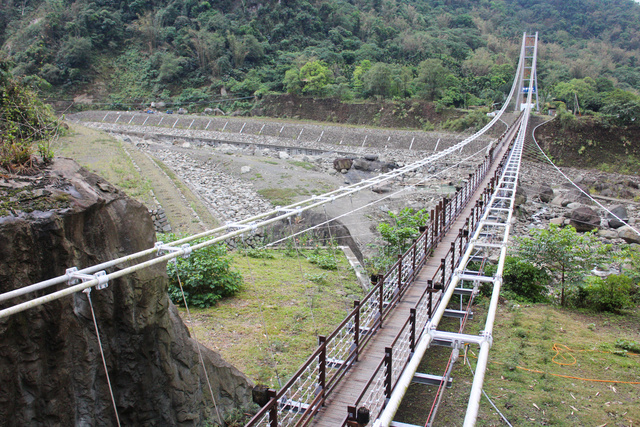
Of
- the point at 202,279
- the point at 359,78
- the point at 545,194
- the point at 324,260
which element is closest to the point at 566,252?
the point at 324,260

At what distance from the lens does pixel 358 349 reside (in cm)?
432

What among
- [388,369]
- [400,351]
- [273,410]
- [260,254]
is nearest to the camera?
[273,410]

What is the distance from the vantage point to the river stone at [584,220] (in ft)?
44.9

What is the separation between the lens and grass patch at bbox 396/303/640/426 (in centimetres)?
487

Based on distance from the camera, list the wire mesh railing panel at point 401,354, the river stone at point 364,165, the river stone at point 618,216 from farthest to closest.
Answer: the river stone at point 364,165 → the river stone at point 618,216 → the wire mesh railing panel at point 401,354

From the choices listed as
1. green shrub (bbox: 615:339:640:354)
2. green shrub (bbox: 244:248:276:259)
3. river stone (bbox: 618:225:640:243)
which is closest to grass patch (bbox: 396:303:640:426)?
green shrub (bbox: 615:339:640:354)

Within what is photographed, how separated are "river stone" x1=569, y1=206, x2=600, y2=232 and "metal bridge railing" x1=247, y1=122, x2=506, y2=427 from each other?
7498mm

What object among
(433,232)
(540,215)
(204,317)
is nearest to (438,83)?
(540,215)

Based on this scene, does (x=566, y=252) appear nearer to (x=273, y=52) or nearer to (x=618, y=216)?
(x=618, y=216)

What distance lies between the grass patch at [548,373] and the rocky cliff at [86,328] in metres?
2.33

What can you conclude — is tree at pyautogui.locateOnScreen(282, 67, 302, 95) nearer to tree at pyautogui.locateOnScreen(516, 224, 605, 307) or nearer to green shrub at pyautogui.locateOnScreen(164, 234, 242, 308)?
tree at pyautogui.locateOnScreen(516, 224, 605, 307)

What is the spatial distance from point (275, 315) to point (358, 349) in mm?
2397

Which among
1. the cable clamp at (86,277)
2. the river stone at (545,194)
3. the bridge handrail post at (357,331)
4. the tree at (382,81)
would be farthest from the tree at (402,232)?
the tree at (382,81)

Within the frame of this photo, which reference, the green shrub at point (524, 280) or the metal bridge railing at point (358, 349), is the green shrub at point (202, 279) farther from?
the green shrub at point (524, 280)
